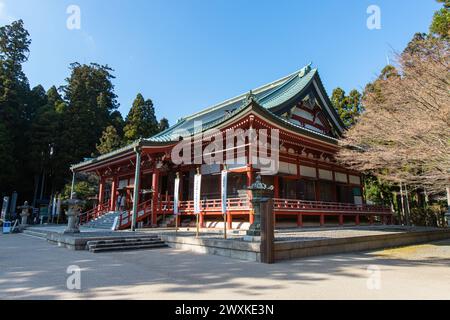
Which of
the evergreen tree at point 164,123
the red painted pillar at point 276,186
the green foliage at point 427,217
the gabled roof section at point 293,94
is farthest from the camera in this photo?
the evergreen tree at point 164,123

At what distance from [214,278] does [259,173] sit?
8568 millimetres

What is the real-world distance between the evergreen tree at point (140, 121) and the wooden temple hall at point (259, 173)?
16.1 meters

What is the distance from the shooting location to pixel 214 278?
5.52m

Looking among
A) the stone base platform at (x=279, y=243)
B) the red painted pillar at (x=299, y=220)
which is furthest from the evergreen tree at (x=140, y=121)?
the red painted pillar at (x=299, y=220)

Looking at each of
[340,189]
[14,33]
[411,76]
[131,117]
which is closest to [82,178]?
[131,117]

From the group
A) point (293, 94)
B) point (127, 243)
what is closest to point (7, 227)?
point (127, 243)

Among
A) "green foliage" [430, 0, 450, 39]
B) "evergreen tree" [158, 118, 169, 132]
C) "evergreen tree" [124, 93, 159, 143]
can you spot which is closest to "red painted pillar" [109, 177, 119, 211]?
"evergreen tree" [124, 93, 159, 143]

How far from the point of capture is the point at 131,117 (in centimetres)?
3959

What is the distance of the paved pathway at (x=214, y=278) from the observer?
4.41 metres

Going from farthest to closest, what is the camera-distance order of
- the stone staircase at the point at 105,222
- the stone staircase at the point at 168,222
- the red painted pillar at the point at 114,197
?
the red painted pillar at the point at 114,197
the stone staircase at the point at 105,222
the stone staircase at the point at 168,222

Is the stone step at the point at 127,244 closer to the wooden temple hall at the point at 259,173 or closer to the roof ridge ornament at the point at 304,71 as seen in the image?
the wooden temple hall at the point at 259,173

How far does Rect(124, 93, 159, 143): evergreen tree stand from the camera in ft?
122

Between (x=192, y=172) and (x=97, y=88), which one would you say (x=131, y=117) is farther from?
(x=192, y=172)
